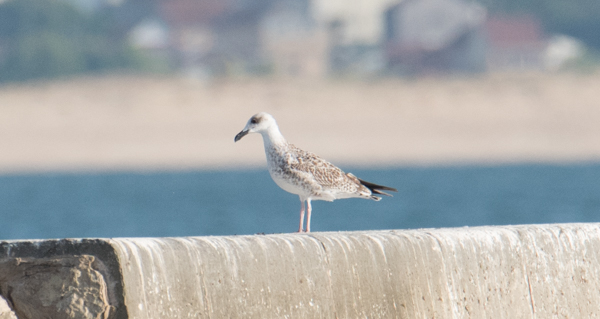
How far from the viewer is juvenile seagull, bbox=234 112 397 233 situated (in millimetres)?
4910

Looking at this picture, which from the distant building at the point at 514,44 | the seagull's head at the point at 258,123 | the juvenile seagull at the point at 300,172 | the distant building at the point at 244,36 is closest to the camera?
the seagull's head at the point at 258,123

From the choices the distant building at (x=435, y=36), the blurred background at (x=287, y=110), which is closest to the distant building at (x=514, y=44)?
the blurred background at (x=287, y=110)

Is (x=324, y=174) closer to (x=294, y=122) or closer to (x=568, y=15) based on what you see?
(x=294, y=122)

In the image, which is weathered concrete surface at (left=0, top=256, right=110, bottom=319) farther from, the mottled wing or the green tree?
the green tree

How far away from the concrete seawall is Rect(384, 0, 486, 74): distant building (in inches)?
1909

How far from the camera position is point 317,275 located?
3.51 meters

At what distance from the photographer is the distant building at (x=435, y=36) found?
5409 cm

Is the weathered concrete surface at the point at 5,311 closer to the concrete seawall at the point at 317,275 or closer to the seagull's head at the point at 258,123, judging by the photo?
the concrete seawall at the point at 317,275

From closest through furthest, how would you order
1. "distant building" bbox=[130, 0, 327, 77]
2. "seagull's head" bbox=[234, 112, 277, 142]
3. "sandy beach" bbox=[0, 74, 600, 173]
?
"seagull's head" bbox=[234, 112, 277, 142] < "sandy beach" bbox=[0, 74, 600, 173] < "distant building" bbox=[130, 0, 327, 77]

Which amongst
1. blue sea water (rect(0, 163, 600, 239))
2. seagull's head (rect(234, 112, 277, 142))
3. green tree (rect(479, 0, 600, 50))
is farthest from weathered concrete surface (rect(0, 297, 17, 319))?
green tree (rect(479, 0, 600, 50))

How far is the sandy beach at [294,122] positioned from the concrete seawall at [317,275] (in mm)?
33972

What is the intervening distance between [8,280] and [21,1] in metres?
59.4

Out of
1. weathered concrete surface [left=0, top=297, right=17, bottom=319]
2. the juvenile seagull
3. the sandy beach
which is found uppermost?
the sandy beach

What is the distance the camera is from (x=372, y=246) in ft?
12.0
